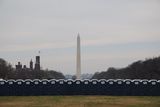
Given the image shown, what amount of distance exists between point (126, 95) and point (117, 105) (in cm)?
1072

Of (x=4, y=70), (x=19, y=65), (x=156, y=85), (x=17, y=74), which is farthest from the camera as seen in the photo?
(x=19, y=65)

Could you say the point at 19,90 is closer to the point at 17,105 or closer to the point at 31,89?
the point at 31,89

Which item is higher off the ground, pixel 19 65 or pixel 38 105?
pixel 19 65

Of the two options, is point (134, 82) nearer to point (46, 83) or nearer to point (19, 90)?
point (46, 83)

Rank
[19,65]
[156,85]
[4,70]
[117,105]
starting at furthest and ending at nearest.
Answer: [19,65] < [4,70] < [156,85] < [117,105]

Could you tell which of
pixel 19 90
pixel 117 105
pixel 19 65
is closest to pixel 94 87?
pixel 19 90

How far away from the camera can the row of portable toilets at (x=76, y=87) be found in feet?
122

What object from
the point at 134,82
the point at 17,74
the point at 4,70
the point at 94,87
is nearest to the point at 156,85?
the point at 134,82

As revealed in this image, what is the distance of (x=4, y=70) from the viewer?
93.6 meters

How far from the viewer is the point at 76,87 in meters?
37.8

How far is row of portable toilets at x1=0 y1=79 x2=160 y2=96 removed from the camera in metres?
37.3

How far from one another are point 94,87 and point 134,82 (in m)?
3.52

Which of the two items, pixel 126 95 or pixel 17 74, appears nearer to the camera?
pixel 126 95

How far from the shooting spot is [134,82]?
122 ft
